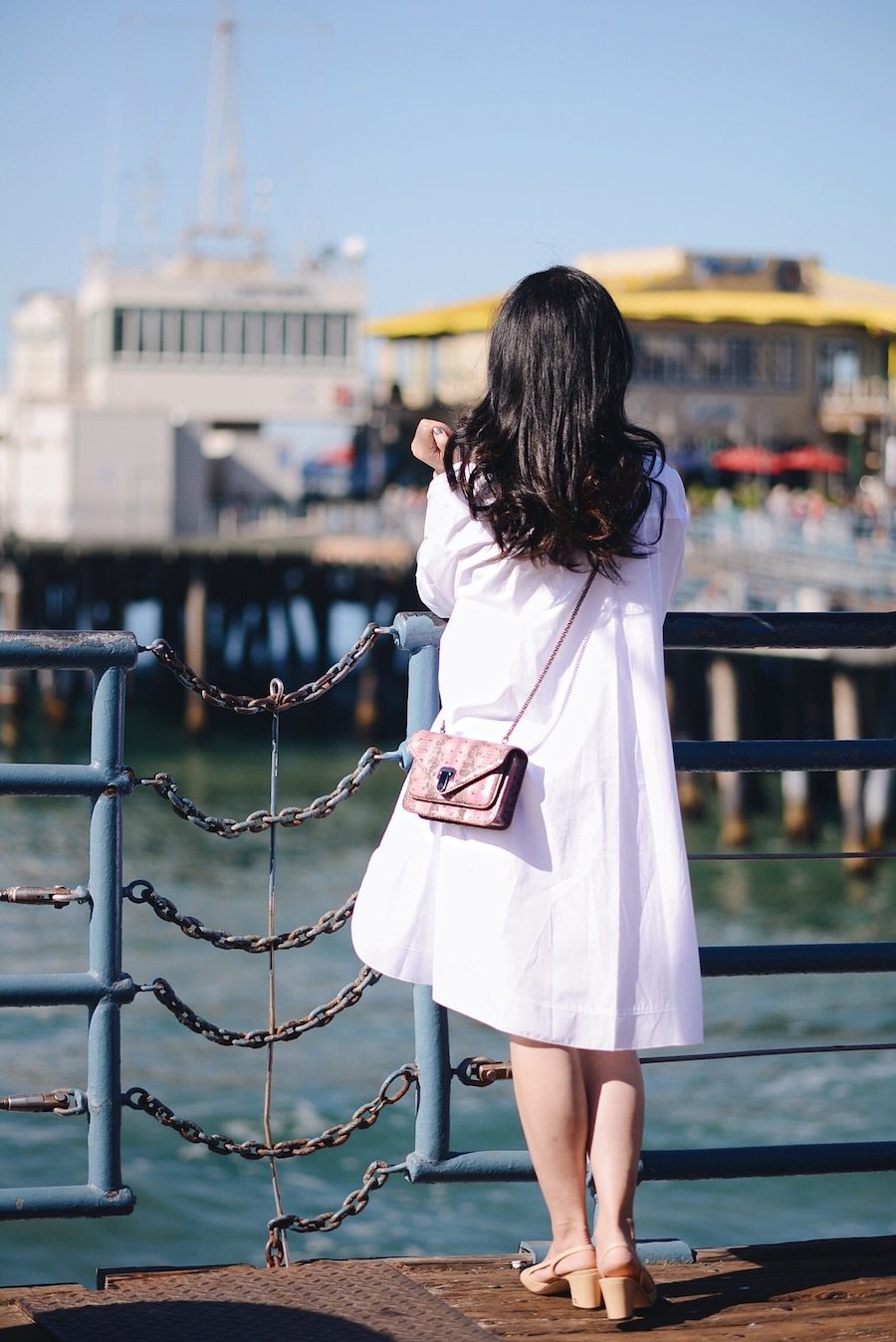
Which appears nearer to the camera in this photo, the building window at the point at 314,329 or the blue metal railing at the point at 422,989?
the blue metal railing at the point at 422,989

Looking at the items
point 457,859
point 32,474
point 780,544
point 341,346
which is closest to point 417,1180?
point 457,859

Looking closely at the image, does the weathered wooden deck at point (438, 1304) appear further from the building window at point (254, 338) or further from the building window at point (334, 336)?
the building window at point (254, 338)

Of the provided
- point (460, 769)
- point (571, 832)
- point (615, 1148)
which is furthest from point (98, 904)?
point (615, 1148)

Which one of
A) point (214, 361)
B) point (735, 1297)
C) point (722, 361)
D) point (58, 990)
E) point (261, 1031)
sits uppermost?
point (214, 361)

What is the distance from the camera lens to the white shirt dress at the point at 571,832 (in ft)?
9.10

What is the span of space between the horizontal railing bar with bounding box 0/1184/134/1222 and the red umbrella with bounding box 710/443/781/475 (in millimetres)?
42155

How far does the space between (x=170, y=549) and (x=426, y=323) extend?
36.4ft

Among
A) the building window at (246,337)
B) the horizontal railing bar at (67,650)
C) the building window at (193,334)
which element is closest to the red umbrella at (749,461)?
the building window at (246,337)

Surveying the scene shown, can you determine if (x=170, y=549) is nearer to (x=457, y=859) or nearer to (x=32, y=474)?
(x=32, y=474)

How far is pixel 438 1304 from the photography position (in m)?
2.97

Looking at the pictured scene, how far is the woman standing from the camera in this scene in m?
2.77

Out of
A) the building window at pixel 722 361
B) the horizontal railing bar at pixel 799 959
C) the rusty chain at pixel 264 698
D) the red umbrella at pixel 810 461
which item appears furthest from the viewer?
the building window at pixel 722 361

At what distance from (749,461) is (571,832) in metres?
42.6

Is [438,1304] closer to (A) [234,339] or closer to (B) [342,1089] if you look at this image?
(B) [342,1089]
